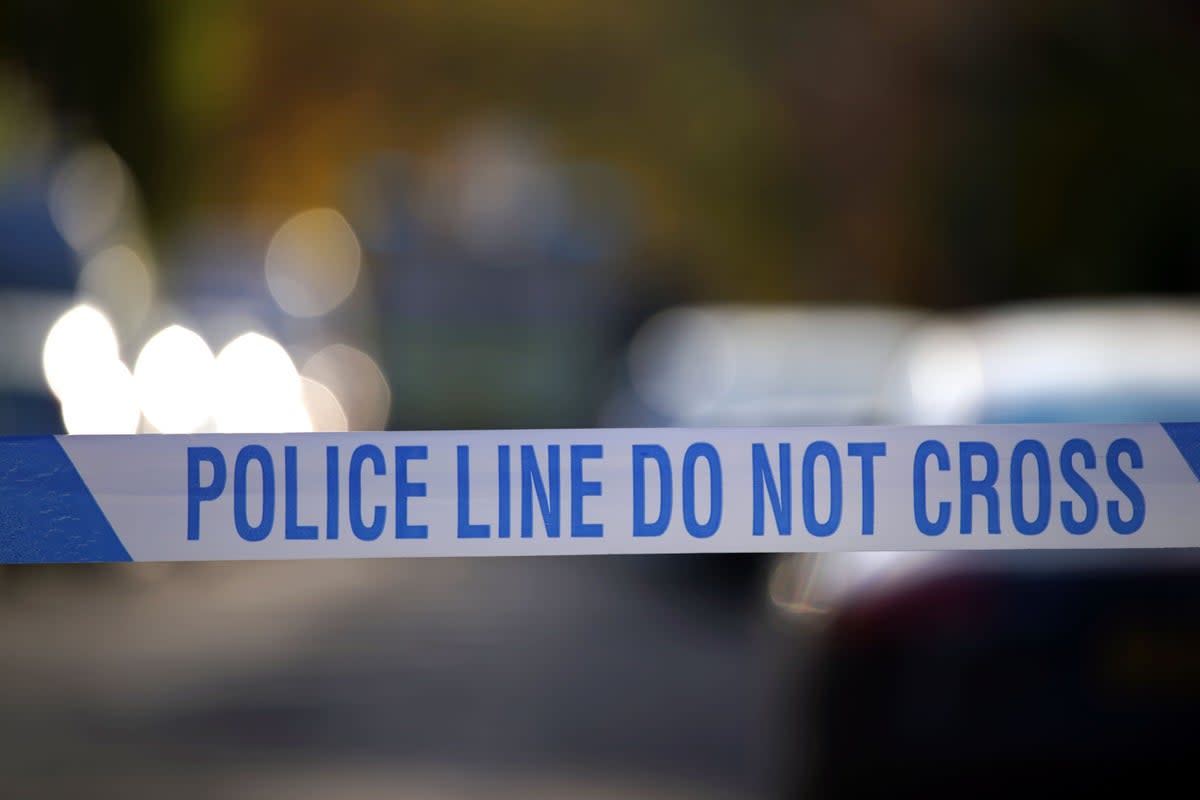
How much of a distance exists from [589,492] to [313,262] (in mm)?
29519

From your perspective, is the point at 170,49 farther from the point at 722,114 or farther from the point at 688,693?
the point at 688,693

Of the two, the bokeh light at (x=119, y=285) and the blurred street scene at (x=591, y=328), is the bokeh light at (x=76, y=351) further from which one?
the bokeh light at (x=119, y=285)

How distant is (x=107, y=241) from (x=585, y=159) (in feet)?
48.9

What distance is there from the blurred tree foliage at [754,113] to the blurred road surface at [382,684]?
727cm

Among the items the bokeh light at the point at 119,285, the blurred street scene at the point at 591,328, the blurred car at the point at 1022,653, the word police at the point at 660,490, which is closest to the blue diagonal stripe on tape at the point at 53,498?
the word police at the point at 660,490

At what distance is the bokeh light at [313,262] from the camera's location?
27756 millimetres

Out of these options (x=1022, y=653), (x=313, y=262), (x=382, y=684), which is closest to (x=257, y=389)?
(x=382, y=684)

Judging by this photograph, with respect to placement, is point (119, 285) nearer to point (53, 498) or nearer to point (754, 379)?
point (754, 379)

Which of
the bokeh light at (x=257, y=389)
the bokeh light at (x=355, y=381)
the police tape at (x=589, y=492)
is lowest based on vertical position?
the police tape at (x=589, y=492)

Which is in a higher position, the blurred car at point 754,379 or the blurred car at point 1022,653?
the blurred car at point 754,379

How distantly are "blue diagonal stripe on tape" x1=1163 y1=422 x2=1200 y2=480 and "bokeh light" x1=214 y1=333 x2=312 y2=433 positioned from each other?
1028cm

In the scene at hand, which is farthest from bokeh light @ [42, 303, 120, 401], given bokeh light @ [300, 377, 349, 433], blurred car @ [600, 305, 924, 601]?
bokeh light @ [300, 377, 349, 433]

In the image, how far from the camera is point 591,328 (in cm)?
2405

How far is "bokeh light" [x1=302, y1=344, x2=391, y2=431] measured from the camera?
21.0 meters
